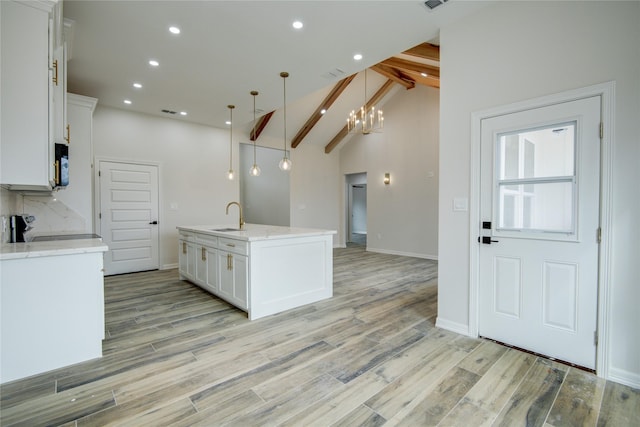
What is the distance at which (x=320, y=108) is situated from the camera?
23.0ft

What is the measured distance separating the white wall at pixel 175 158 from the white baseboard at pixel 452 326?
16.5 feet

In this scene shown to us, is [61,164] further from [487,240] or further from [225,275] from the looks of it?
[487,240]

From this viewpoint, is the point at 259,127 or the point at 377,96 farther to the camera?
the point at 377,96

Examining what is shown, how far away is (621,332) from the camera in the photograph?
1.98 meters

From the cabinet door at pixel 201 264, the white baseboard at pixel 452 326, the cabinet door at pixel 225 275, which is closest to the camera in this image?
the white baseboard at pixel 452 326

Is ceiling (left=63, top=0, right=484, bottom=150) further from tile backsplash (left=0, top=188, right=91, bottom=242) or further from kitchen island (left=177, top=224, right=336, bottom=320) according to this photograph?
kitchen island (left=177, top=224, right=336, bottom=320)

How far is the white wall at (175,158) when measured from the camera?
524 cm

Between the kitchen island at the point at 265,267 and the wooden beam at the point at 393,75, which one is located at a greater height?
the wooden beam at the point at 393,75

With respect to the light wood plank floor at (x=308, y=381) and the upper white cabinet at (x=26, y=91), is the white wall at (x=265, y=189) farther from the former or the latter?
the upper white cabinet at (x=26, y=91)

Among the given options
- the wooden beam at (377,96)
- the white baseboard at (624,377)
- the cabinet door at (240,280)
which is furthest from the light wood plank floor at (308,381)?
the wooden beam at (377,96)

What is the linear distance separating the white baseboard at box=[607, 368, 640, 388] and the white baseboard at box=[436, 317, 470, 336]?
0.95 metres

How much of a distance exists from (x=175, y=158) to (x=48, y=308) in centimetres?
430

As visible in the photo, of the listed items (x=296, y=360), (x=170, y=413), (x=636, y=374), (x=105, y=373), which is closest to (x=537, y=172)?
(x=636, y=374)

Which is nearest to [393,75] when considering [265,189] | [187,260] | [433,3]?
[433,3]
